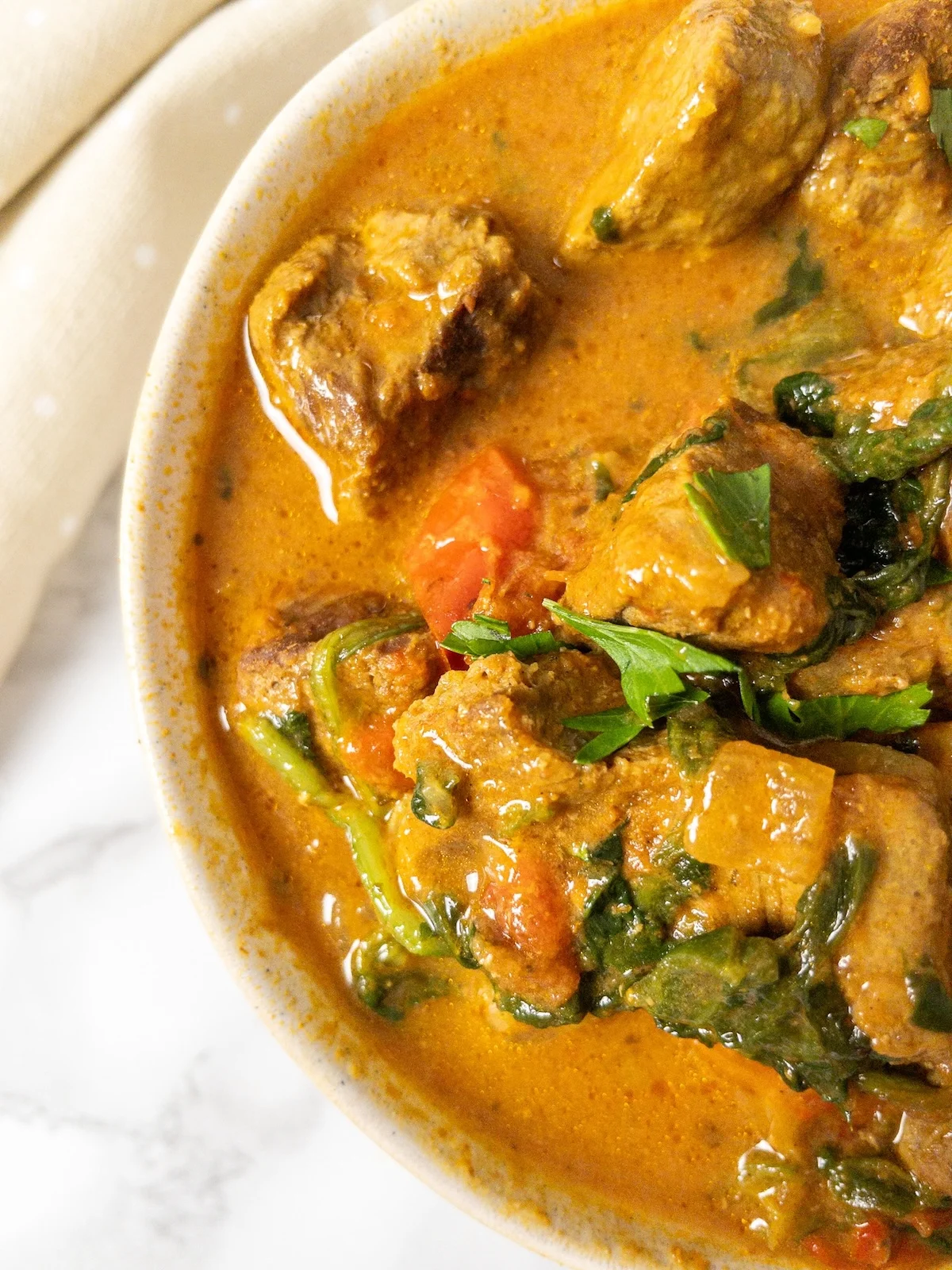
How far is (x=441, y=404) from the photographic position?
3.43 meters

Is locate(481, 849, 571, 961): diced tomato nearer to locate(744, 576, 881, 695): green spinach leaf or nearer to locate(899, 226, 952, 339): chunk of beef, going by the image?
locate(744, 576, 881, 695): green spinach leaf

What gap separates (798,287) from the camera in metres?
3.45

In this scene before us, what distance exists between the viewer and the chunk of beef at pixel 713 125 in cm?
311

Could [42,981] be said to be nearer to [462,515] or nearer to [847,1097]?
[462,515]

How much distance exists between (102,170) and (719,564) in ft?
8.50

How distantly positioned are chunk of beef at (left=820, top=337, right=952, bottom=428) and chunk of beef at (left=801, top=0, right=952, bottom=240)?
0.42 metres

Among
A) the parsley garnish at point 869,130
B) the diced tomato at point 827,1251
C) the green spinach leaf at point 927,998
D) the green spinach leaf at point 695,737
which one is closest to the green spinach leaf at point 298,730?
the green spinach leaf at point 695,737

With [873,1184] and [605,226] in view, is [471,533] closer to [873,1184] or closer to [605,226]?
[605,226]

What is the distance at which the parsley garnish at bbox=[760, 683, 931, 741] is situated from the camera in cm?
307

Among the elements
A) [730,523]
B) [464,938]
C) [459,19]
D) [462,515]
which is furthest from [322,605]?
[459,19]

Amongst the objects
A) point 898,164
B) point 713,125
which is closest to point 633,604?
point 713,125

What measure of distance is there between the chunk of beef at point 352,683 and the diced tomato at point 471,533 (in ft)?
0.45

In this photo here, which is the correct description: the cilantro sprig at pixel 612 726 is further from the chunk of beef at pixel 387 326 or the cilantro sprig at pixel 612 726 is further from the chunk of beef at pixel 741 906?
the chunk of beef at pixel 387 326

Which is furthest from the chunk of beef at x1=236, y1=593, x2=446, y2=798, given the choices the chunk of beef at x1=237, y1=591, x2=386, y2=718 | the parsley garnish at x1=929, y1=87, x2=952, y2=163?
the parsley garnish at x1=929, y1=87, x2=952, y2=163
